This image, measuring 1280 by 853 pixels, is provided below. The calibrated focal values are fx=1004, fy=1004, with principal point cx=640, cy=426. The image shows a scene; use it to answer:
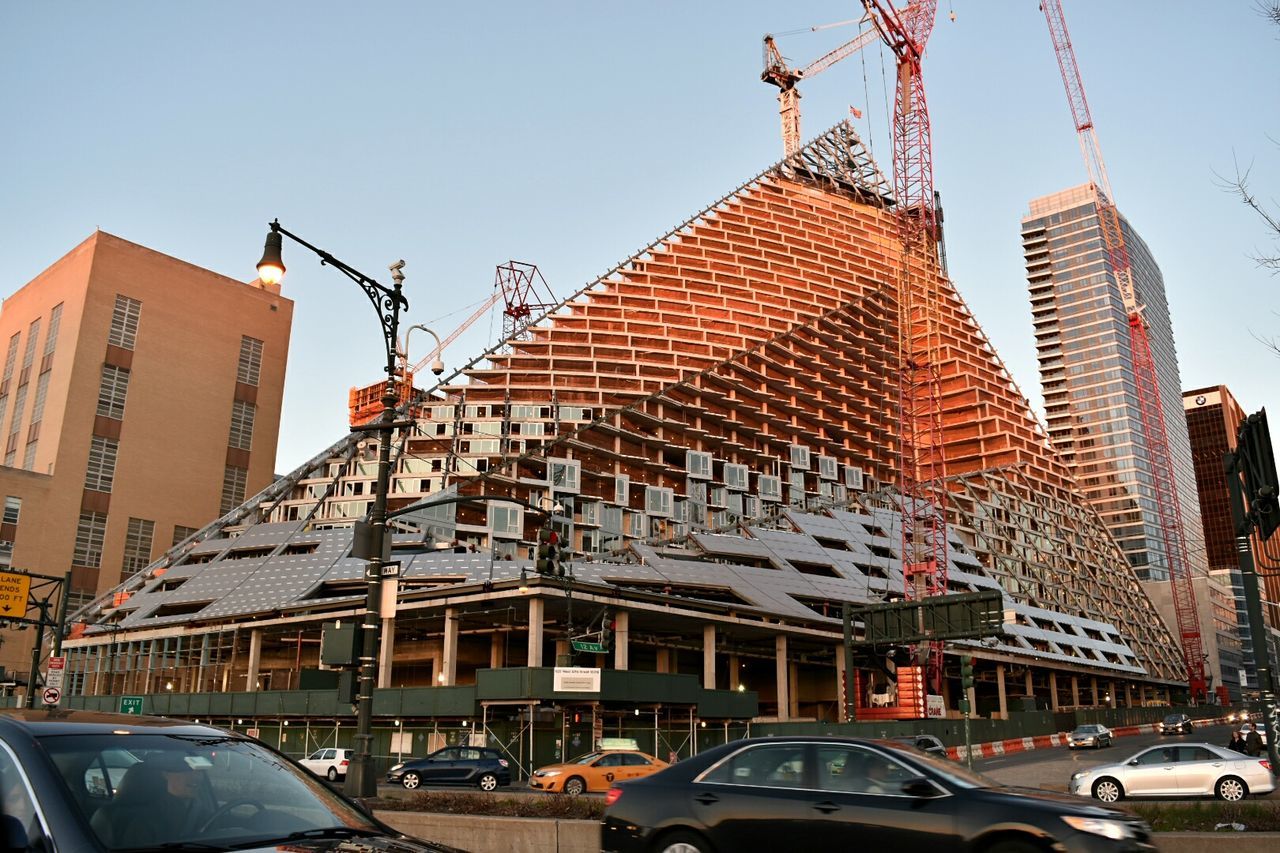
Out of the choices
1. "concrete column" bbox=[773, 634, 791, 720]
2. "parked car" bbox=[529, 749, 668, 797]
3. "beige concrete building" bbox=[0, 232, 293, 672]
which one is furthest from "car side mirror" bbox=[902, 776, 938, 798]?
"beige concrete building" bbox=[0, 232, 293, 672]

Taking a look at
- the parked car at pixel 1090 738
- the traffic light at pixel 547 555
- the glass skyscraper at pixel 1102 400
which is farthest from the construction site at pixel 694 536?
the glass skyscraper at pixel 1102 400

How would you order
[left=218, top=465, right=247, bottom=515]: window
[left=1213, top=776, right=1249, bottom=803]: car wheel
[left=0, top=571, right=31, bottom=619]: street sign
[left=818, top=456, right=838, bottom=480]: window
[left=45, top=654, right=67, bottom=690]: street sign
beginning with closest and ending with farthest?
[left=1213, top=776, right=1249, bottom=803]: car wheel → [left=45, top=654, right=67, bottom=690]: street sign → [left=0, top=571, right=31, bottom=619]: street sign → [left=218, top=465, right=247, bottom=515]: window → [left=818, top=456, right=838, bottom=480]: window

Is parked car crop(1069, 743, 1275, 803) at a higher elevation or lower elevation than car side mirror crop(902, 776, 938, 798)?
lower

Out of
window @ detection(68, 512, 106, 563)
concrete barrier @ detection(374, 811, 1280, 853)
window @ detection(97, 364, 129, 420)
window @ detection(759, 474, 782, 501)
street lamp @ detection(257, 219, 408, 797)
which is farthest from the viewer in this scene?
window @ detection(759, 474, 782, 501)

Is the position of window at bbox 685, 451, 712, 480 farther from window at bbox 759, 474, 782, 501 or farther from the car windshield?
the car windshield

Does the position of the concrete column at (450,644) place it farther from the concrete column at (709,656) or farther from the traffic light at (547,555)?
the traffic light at (547,555)

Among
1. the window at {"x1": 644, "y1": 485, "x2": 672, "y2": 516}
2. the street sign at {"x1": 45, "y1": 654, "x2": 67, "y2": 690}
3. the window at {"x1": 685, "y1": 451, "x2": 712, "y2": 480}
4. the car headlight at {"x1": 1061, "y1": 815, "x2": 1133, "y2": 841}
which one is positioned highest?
the window at {"x1": 685, "y1": 451, "x2": 712, "y2": 480}

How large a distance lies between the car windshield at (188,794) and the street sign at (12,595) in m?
31.8

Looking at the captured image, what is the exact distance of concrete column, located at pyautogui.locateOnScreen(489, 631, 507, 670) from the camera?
55.6 metres

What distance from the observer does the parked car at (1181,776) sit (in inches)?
854

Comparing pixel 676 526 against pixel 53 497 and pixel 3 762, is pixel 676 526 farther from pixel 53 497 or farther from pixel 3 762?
pixel 3 762

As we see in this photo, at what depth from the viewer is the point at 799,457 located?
310 ft

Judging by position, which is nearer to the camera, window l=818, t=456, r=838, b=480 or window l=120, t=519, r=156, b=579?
window l=120, t=519, r=156, b=579

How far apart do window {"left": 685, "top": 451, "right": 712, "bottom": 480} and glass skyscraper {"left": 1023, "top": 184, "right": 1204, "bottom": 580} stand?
113917 mm
